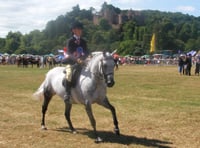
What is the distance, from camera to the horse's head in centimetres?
976

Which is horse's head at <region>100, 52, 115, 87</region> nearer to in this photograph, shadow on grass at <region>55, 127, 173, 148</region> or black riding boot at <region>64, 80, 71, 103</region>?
black riding boot at <region>64, 80, 71, 103</region>

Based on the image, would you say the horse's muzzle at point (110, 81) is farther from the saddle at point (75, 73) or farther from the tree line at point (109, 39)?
the tree line at point (109, 39)

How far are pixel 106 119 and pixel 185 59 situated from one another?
2976 cm

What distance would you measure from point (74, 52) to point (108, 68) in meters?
1.64

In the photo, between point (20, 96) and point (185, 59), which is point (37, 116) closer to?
point (20, 96)

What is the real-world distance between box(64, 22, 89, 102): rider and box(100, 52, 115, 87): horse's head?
43.6 inches

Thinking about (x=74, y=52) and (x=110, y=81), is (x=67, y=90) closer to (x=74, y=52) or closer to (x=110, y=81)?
(x=74, y=52)

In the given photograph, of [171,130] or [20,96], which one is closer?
[171,130]

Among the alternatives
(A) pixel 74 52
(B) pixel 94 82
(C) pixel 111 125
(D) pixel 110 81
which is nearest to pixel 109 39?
(C) pixel 111 125

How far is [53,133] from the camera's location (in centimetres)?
1159

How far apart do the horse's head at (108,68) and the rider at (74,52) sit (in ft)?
3.63

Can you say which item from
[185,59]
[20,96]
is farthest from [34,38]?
[20,96]

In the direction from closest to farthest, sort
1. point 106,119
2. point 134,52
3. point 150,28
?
point 106,119 → point 134,52 → point 150,28

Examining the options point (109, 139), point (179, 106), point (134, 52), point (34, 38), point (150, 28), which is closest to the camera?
point (109, 139)
